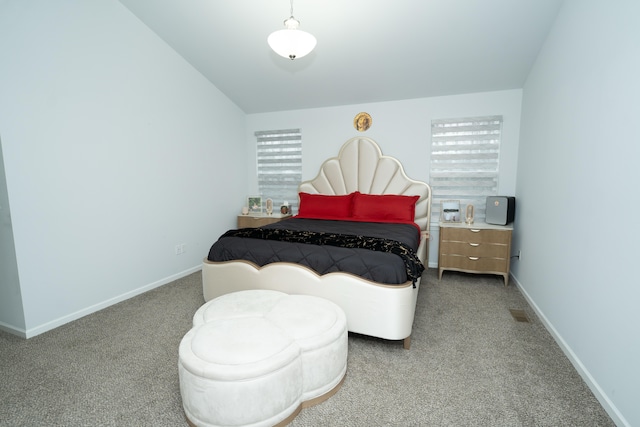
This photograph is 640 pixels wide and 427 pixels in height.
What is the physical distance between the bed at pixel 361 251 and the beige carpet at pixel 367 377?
28cm

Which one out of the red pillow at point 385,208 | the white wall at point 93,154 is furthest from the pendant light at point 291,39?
the red pillow at point 385,208

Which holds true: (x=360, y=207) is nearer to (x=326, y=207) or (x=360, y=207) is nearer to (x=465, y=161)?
(x=326, y=207)

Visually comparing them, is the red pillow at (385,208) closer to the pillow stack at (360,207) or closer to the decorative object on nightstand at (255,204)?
the pillow stack at (360,207)

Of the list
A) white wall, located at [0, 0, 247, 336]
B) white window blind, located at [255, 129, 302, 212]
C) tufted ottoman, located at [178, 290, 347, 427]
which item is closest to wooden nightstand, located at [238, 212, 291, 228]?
white window blind, located at [255, 129, 302, 212]

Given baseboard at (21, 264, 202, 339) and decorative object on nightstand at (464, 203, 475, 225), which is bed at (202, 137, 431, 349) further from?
baseboard at (21, 264, 202, 339)

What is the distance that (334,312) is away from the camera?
1.79m

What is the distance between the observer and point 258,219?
4242mm

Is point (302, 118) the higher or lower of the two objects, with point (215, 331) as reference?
higher

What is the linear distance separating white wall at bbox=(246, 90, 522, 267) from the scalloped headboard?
131mm

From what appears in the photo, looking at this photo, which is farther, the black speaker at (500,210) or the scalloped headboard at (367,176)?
the scalloped headboard at (367,176)

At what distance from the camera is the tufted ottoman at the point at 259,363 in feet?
4.27

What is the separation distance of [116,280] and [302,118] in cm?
298

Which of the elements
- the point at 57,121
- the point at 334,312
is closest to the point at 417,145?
the point at 334,312

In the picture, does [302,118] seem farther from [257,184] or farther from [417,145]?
[417,145]
